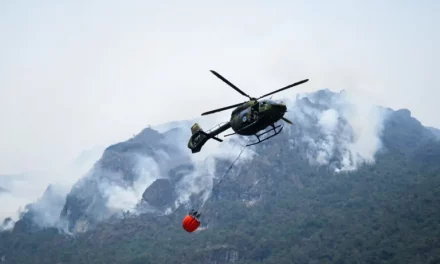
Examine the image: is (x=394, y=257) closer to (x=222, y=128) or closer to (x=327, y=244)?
(x=327, y=244)

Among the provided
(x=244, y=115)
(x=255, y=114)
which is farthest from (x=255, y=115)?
(x=244, y=115)

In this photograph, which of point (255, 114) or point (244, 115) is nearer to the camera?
point (255, 114)

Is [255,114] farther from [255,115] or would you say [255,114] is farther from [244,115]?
[244,115]

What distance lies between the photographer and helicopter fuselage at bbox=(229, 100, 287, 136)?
39688 mm

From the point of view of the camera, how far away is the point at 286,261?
190 m

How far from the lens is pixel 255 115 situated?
4053 centimetres

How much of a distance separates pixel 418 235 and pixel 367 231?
21727mm

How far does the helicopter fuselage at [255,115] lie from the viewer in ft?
130

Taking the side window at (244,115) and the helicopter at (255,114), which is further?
the side window at (244,115)

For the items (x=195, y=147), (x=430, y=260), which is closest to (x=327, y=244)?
(x=430, y=260)

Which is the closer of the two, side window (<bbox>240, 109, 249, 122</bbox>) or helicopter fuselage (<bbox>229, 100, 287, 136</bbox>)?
helicopter fuselage (<bbox>229, 100, 287, 136</bbox>)

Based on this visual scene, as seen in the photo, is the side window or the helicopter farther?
the side window

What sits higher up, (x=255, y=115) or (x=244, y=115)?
(x=244, y=115)

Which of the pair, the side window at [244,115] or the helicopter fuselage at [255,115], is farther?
the side window at [244,115]
